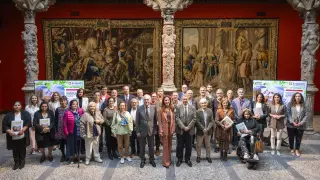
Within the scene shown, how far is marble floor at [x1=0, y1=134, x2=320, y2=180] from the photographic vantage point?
25.6 ft

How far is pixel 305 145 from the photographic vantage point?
10180 millimetres

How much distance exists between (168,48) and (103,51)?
4.21 metres

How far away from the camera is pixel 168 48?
36.5ft

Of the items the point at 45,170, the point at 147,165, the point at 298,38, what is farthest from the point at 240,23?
the point at 45,170

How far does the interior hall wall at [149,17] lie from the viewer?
1414cm

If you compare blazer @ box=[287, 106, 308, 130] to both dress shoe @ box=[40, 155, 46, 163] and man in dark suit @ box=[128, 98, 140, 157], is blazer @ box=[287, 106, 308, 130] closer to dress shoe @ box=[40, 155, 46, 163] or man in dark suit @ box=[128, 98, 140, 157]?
man in dark suit @ box=[128, 98, 140, 157]

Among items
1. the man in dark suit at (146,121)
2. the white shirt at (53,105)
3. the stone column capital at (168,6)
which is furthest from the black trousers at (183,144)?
the stone column capital at (168,6)

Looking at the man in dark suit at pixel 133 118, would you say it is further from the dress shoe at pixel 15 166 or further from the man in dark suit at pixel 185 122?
the dress shoe at pixel 15 166

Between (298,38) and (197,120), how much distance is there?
779cm

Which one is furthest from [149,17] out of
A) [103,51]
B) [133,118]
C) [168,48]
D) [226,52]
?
[133,118]

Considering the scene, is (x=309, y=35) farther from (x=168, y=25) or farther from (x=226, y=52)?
(x=168, y=25)

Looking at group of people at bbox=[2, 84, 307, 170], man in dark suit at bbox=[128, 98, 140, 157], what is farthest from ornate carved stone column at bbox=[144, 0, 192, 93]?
man in dark suit at bbox=[128, 98, 140, 157]

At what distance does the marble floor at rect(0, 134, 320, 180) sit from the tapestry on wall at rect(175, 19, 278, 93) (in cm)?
572

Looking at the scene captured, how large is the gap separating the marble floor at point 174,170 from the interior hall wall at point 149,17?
5987 millimetres
